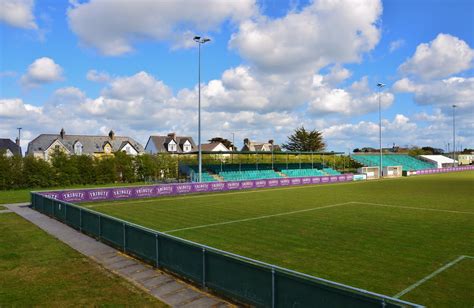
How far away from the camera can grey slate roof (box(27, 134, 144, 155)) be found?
259ft

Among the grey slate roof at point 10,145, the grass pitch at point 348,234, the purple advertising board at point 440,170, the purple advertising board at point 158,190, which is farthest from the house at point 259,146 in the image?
the grass pitch at point 348,234

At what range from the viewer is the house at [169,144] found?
94.1 m

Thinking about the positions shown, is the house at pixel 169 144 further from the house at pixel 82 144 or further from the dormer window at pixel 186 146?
the house at pixel 82 144

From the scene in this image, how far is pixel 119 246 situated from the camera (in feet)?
45.7

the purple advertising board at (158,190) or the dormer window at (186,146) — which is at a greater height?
the dormer window at (186,146)

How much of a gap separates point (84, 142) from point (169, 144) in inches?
803

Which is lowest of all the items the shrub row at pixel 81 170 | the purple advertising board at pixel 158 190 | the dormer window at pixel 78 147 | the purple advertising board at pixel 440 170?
the purple advertising board at pixel 440 170

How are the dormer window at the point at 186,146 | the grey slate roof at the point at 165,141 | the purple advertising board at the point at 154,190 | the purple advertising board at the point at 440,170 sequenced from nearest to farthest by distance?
the purple advertising board at the point at 154,190, the purple advertising board at the point at 440,170, the grey slate roof at the point at 165,141, the dormer window at the point at 186,146

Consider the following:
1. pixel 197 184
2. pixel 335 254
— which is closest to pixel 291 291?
pixel 335 254

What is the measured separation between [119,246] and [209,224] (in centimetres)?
701

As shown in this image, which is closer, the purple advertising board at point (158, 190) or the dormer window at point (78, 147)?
the purple advertising board at point (158, 190)

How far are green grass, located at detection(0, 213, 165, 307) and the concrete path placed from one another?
0.31m

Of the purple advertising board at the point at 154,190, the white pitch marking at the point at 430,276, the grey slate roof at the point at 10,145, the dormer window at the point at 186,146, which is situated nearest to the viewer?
the white pitch marking at the point at 430,276

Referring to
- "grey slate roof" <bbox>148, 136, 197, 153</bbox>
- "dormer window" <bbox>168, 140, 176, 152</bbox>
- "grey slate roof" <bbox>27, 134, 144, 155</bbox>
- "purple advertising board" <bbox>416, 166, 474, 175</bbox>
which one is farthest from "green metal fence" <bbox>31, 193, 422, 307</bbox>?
"dormer window" <bbox>168, 140, 176, 152</bbox>
